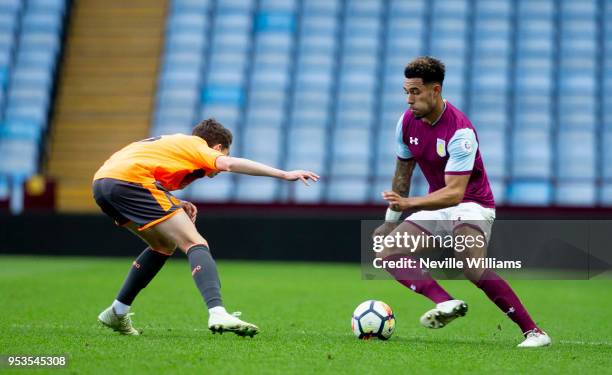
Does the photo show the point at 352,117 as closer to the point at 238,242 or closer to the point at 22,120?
the point at 238,242

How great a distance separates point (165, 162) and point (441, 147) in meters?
1.82

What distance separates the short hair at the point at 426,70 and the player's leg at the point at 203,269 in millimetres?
1753

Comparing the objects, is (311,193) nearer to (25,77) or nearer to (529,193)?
(529,193)

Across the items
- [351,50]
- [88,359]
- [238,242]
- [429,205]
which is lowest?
[238,242]

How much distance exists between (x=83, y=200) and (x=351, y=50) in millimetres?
6098

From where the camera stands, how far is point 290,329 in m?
7.11

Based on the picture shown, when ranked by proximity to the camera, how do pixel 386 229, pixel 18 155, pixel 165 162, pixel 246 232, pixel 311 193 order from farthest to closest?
pixel 18 155, pixel 311 193, pixel 246 232, pixel 386 229, pixel 165 162

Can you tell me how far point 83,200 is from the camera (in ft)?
59.2

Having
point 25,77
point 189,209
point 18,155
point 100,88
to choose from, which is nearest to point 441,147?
point 189,209

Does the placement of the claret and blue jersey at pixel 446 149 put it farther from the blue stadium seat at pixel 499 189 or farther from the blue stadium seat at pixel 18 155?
the blue stadium seat at pixel 18 155

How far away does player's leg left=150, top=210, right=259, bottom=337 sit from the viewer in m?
5.70

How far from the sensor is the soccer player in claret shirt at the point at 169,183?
598 cm

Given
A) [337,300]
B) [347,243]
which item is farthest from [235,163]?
[347,243]

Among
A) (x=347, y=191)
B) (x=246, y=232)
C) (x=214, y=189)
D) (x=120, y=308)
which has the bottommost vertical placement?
(x=246, y=232)
